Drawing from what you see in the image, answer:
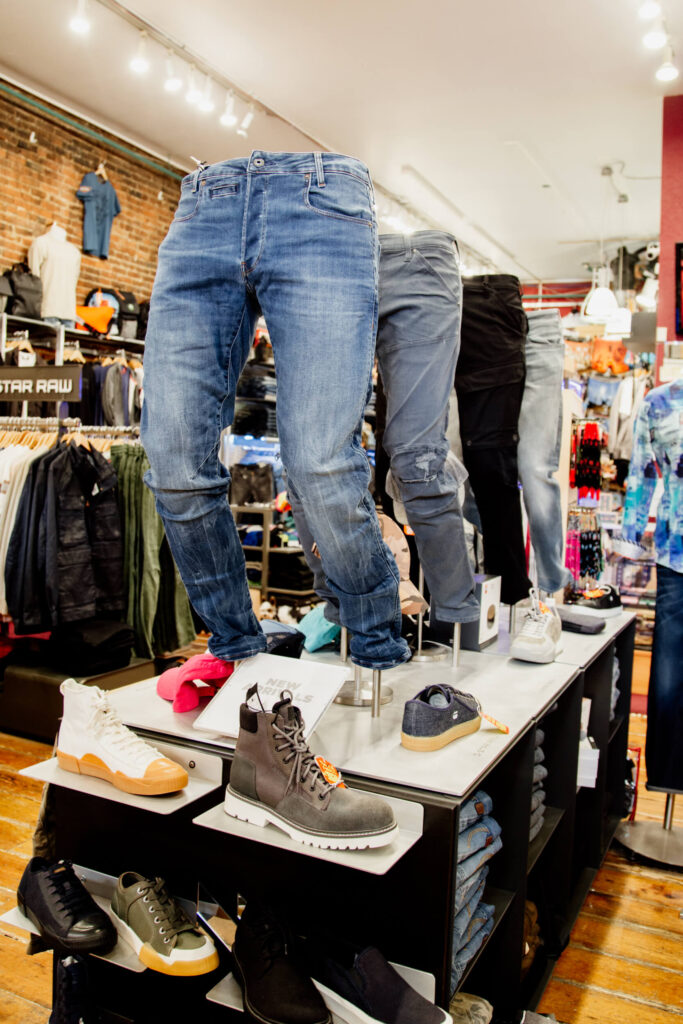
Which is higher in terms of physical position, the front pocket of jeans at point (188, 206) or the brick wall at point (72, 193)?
the brick wall at point (72, 193)

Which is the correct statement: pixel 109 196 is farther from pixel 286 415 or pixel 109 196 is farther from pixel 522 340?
pixel 286 415

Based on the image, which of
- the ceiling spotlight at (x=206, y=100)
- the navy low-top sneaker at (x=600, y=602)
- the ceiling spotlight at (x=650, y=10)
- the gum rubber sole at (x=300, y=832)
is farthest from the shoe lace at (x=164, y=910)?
the ceiling spotlight at (x=206, y=100)

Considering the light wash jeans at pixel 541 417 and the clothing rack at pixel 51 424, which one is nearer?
the light wash jeans at pixel 541 417

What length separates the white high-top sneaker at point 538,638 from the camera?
2.12 metres

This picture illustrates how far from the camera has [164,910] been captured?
128cm

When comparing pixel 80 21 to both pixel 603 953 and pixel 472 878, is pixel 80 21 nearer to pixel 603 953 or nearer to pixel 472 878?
pixel 472 878

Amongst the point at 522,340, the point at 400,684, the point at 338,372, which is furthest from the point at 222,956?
the point at 522,340

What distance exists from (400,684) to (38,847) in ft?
2.85

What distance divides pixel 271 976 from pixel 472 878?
0.43 m

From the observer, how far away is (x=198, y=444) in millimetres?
1437

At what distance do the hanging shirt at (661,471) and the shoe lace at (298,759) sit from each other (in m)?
1.79

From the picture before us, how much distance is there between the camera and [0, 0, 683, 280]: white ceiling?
4484 mm

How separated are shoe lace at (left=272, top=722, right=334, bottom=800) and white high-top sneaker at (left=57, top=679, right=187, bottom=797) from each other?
21 centimetres

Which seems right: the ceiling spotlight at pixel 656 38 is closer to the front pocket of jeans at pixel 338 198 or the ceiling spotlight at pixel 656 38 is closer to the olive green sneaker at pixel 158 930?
the front pocket of jeans at pixel 338 198
